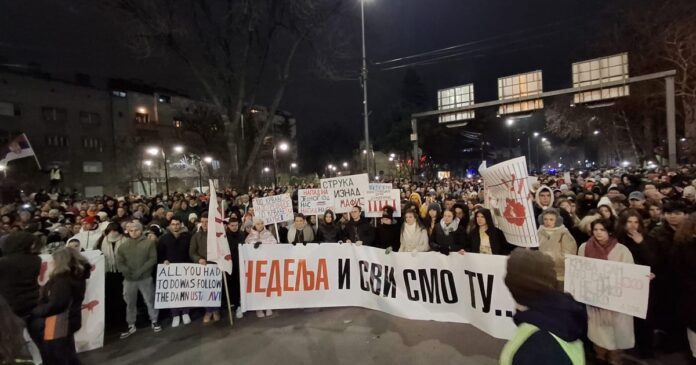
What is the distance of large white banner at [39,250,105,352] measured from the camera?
18.9 feet

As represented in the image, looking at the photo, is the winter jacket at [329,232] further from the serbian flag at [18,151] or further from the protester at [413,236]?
the serbian flag at [18,151]

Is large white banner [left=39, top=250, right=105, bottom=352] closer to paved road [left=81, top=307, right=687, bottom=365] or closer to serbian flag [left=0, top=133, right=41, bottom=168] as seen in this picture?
paved road [left=81, top=307, right=687, bottom=365]

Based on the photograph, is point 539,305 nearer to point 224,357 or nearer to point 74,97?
point 224,357

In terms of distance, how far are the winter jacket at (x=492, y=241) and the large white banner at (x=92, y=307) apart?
532 centimetres

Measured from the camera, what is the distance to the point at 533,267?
202 cm

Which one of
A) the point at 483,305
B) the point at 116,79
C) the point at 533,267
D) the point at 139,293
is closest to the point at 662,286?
the point at 483,305

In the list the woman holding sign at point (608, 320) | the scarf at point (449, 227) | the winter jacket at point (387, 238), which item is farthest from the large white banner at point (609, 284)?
the winter jacket at point (387, 238)

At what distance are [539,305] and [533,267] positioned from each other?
0.18m

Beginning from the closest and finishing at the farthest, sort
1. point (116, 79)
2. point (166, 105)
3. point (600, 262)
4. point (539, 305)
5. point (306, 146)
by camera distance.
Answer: point (539, 305) < point (600, 262) < point (116, 79) < point (166, 105) < point (306, 146)

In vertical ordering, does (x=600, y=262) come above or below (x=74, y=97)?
below

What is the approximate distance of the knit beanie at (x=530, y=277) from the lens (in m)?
1.99

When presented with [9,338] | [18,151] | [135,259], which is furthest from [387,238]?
[18,151]

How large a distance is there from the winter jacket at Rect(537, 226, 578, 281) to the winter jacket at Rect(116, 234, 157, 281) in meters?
5.60

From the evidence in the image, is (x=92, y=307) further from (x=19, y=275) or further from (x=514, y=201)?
(x=514, y=201)
